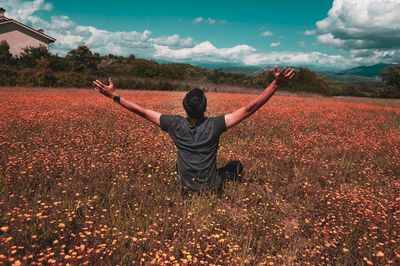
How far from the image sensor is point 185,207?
14.0 feet

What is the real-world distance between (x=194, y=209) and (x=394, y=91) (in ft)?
256

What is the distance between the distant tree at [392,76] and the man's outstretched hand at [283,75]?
83722mm

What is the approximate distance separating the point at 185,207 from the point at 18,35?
5878 centimetres

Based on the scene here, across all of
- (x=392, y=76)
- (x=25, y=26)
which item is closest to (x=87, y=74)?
(x=25, y=26)

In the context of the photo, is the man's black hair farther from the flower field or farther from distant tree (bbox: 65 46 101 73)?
distant tree (bbox: 65 46 101 73)

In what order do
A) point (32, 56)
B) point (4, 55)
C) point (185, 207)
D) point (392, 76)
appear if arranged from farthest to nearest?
point (392, 76), point (32, 56), point (4, 55), point (185, 207)

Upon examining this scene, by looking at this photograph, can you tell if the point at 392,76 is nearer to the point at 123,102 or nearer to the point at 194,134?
the point at 194,134

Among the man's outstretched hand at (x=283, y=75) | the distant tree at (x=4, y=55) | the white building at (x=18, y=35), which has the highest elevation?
the white building at (x=18, y=35)

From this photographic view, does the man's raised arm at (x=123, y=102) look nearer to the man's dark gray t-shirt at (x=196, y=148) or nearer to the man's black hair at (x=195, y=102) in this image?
the man's dark gray t-shirt at (x=196, y=148)

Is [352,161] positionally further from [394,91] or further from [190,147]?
[394,91]

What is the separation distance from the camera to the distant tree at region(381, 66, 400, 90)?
247 feet

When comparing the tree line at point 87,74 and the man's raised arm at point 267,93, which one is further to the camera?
the tree line at point 87,74

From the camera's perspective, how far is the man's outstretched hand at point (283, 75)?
3.91 meters

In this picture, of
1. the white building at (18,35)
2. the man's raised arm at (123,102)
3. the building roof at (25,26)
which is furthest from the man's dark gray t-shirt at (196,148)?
the building roof at (25,26)
